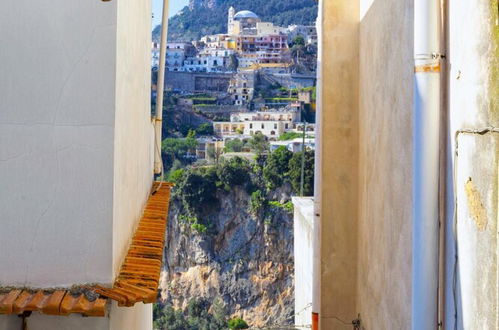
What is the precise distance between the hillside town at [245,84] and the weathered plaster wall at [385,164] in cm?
3519

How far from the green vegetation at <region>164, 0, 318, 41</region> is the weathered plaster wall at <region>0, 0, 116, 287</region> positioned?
89880 millimetres

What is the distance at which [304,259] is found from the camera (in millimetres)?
9266

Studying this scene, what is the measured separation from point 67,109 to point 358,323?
2629 millimetres

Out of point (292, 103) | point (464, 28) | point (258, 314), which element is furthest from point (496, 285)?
point (292, 103)

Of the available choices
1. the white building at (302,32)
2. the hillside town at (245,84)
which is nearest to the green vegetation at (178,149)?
the hillside town at (245,84)

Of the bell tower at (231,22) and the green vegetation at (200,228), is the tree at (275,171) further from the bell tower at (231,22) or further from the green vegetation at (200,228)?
the bell tower at (231,22)

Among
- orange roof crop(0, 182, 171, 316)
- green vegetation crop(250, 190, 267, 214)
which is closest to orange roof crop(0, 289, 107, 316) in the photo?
orange roof crop(0, 182, 171, 316)

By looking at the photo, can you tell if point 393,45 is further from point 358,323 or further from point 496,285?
point 358,323

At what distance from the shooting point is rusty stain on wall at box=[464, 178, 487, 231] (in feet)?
6.76

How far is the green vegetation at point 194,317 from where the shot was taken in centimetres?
3459

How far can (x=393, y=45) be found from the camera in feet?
11.0

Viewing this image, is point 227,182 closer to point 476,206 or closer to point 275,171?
point 275,171

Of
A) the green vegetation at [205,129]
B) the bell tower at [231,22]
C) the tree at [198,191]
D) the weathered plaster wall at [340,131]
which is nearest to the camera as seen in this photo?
the weathered plaster wall at [340,131]

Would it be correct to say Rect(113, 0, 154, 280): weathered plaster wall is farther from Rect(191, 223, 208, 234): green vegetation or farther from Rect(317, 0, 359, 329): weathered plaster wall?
Rect(191, 223, 208, 234): green vegetation
